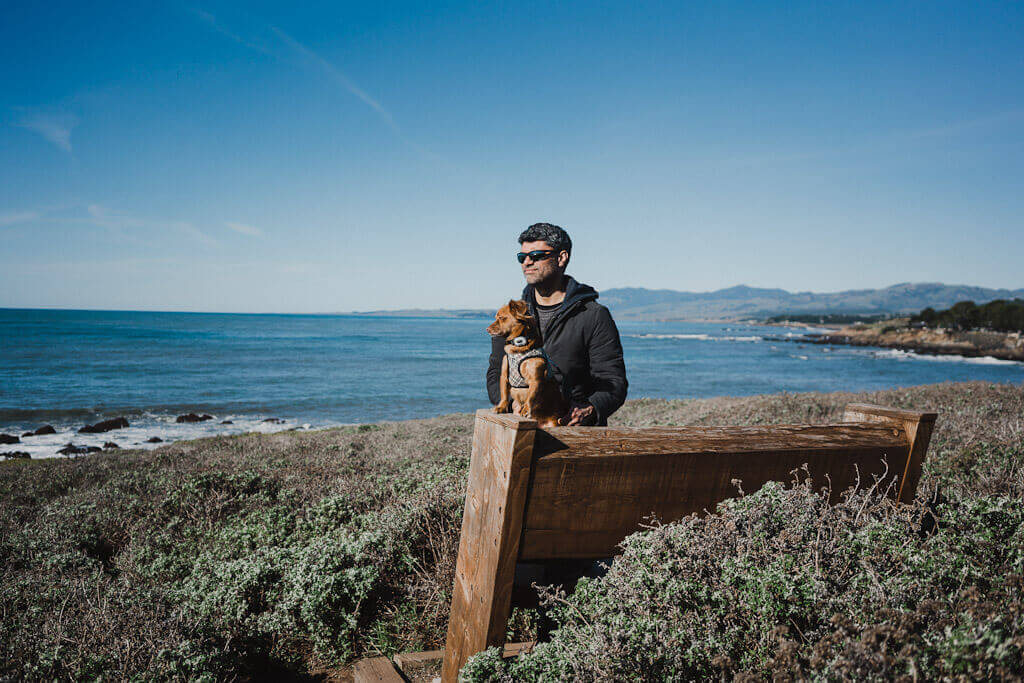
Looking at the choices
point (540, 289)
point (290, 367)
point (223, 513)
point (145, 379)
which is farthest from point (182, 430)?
point (290, 367)

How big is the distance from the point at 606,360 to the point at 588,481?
4.56 feet

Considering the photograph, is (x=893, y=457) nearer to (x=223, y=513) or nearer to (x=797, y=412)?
(x=223, y=513)

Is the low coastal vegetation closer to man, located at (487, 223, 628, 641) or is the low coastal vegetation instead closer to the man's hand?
man, located at (487, 223, 628, 641)

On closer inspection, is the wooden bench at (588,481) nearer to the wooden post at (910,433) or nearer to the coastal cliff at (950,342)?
the wooden post at (910,433)

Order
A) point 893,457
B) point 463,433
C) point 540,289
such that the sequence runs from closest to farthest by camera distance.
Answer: point 893,457, point 540,289, point 463,433

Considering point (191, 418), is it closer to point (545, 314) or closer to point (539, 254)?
point (545, 314)

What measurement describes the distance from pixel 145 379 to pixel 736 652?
126ft

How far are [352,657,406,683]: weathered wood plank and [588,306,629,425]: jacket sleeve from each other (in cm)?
193

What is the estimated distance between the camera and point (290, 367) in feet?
142

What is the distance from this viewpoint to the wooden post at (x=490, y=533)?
2.15 meters

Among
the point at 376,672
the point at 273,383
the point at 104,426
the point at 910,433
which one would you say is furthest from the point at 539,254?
the point at 273,383

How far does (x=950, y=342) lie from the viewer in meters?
72.8

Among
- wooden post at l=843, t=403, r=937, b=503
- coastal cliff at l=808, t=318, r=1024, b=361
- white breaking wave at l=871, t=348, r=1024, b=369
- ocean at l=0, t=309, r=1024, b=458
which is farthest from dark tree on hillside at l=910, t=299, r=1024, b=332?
wooden post at l=843, t=403, r=937, b=503

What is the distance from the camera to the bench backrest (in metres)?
2.22
